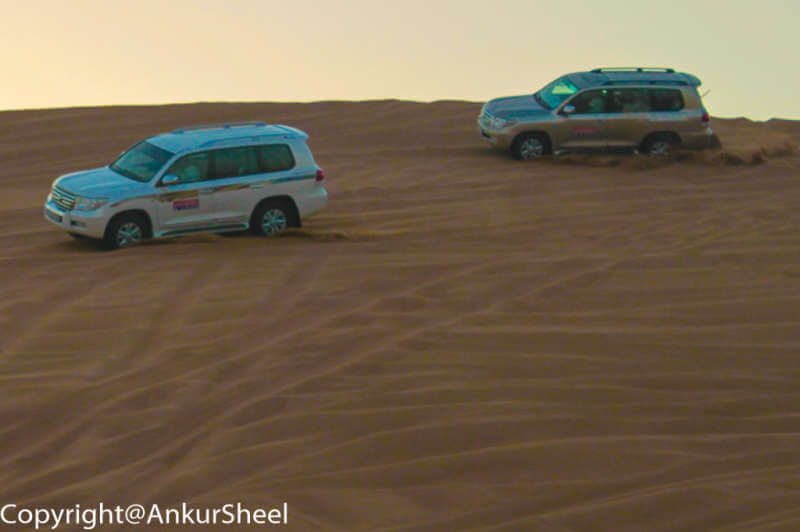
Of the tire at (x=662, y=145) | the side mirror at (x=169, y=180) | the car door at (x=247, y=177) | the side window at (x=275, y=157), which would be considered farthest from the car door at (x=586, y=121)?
the side mirror at (x=169, y=180)

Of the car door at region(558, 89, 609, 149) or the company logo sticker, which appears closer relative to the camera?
the company logo sticker

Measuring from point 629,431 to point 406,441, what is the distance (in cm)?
180

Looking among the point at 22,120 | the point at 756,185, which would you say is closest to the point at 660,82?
the point at 756,185

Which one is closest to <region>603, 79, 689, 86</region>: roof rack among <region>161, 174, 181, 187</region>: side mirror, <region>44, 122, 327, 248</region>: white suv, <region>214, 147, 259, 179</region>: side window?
<region>44, 122, 327, 248</region>: white suv

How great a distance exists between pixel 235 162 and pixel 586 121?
33.3 feet

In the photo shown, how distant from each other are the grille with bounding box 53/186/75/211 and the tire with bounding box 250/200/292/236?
8.65 ft

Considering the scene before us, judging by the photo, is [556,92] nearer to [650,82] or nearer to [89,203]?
[650,82]

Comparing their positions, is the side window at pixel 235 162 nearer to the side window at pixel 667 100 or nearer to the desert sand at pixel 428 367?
the desert sand at pixel 428 367

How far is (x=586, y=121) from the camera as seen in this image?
24047mm

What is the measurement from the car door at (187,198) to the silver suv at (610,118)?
969 cm

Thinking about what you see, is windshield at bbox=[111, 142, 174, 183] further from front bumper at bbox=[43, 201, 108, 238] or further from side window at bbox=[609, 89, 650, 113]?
side window at bbox=[609, 89, 650, 113]

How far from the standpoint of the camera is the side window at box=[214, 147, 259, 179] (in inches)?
643

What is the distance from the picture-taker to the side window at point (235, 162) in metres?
16.3

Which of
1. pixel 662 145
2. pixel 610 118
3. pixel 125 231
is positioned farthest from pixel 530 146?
pixel 125 231
